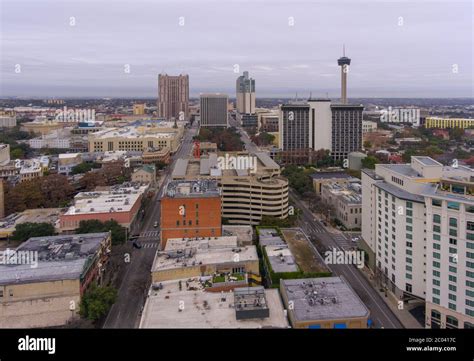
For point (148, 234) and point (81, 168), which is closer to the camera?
point (148, 234)

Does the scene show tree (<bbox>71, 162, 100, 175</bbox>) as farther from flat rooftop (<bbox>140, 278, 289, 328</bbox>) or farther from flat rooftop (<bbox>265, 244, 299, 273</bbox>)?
flat rooftop (<bbox>140, 278, 289, 328</bbox>)

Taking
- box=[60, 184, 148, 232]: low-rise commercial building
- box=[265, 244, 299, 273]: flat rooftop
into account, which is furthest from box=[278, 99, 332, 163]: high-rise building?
box=[265, 244, 299, 273]: flat rooftop

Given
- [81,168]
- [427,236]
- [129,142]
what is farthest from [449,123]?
[427,236]

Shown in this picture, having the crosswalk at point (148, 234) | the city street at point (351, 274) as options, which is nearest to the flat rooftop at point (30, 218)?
the crosswalk at point (148, 234)

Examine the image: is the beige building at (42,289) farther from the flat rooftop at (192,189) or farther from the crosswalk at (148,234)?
the crosswalk at (148,234)

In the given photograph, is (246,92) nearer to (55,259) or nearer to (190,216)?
(190,216)
